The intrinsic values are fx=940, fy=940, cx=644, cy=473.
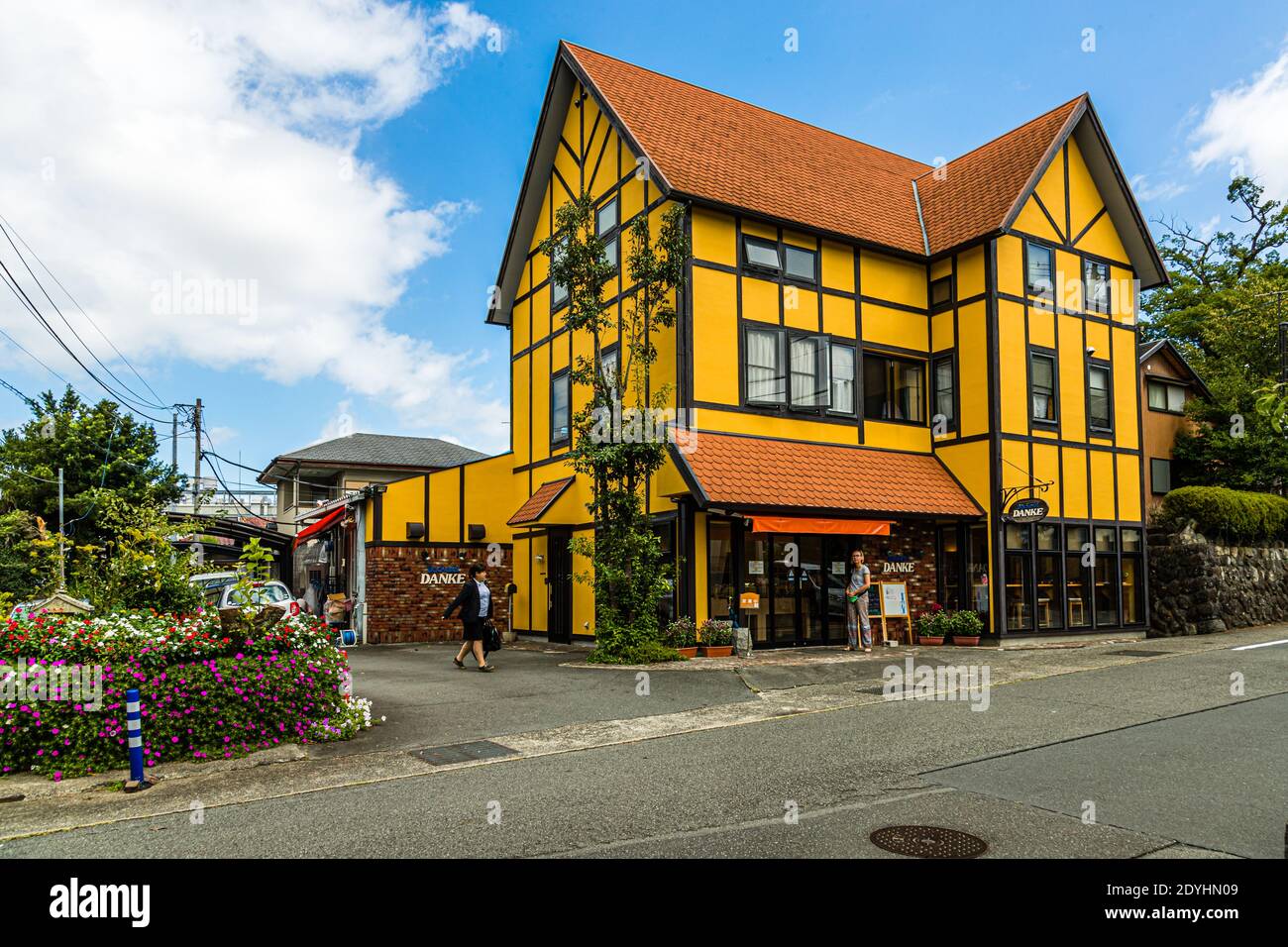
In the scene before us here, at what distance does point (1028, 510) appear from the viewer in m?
18.3

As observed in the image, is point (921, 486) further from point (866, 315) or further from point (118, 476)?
point (118, 476)

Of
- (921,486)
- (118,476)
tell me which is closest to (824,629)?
(921,486)

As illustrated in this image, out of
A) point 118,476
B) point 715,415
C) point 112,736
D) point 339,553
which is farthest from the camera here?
point 118,476

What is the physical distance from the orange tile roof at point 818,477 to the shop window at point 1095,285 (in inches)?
212

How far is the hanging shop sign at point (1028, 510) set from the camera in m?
18.1

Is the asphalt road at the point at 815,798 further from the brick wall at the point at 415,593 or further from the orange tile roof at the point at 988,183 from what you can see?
the brick wall at the point at 415,593

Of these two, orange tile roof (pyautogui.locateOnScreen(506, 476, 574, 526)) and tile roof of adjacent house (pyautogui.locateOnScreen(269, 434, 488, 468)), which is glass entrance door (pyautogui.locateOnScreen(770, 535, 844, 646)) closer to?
orange tile roof (pyautogui.locateOnScreen(506, 476, 574, 526))

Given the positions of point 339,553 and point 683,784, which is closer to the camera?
point 683,784

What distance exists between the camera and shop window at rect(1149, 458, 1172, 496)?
88.2 feet

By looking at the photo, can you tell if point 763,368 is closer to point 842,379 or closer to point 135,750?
point 842,379

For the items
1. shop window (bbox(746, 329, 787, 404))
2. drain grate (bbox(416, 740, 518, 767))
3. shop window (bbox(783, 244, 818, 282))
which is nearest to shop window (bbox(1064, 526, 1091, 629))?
shop window (bbox(746, 329, 787, 404))

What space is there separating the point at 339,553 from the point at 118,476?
1107cm

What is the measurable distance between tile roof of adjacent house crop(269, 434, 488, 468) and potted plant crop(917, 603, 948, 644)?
2254cm
